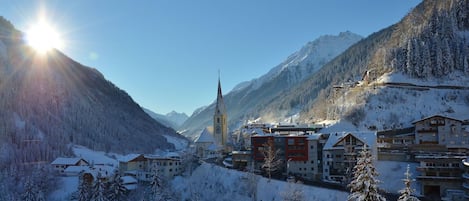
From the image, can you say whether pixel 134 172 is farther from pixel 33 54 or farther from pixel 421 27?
pixel 33 54

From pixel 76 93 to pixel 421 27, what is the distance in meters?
139

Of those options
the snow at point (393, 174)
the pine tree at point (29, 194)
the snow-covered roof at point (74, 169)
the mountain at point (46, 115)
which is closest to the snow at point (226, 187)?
the snow at point (393, 174)

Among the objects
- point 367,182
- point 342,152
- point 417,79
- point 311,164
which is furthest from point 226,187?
point 417,79

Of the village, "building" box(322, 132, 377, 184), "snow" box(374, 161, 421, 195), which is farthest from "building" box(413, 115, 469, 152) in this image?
"building" box(322, 132, 377, 184)

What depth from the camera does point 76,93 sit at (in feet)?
604

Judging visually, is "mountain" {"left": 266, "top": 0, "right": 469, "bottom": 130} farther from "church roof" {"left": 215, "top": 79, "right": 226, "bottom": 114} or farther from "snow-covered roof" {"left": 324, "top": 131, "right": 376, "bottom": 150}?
"church roof" {"left": 215, "top": 79, "right": 226, "bottom": 114}

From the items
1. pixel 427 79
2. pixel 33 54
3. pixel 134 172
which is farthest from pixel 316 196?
pixel 33 54

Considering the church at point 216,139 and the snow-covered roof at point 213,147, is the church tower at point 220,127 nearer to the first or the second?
the church at point 216,139

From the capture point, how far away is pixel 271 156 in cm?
7131

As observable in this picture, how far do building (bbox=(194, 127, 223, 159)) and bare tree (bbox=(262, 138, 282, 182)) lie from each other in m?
24.6

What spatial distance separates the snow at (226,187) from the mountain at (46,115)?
60.5 meters

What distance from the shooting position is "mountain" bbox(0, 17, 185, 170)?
12925 centimetres

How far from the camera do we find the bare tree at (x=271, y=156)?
6900cm

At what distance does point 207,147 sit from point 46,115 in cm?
8360
